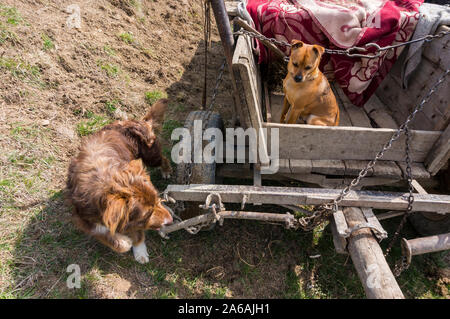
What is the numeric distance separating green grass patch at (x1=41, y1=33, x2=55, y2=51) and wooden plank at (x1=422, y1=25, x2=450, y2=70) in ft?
17.0

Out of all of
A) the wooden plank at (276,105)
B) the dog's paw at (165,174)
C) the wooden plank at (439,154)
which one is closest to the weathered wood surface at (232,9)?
the wooden plank at (276,105)

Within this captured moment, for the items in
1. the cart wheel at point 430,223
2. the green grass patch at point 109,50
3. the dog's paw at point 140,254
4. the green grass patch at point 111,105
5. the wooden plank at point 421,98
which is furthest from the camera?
the green grass patch at point 109,50

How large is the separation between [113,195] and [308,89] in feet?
7.45

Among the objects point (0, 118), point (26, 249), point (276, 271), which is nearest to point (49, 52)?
point (0, 118)

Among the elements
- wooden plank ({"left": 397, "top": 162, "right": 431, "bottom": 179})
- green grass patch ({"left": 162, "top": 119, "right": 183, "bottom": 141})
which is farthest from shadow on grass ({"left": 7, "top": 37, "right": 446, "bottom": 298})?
green grass patch ({"left": 162, "top": 119, "right": 183, "bottom": 141})

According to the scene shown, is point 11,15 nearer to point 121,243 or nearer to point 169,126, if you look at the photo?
point 169,126

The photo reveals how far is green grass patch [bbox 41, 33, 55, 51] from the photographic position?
398 cm

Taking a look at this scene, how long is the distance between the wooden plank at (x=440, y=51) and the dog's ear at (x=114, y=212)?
370cm

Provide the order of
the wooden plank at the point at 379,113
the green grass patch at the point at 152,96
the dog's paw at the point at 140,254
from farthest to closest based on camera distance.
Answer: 1. the green grass patch at the point at 152,96
2. the wooden plank at the point at 379,113
3. the dog's paw at the point at 140,254

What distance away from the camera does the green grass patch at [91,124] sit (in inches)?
147

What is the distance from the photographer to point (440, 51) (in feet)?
10.1

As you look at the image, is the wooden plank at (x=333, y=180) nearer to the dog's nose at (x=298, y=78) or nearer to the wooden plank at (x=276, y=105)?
the dog's nose at (x=298, y=78)
